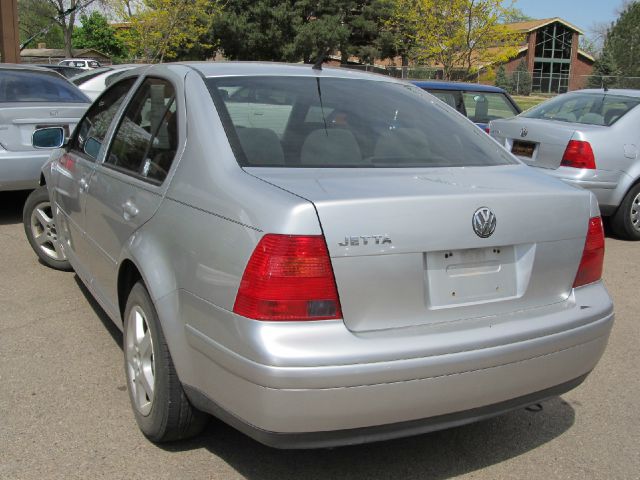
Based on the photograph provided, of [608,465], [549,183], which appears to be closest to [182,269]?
[549,183]

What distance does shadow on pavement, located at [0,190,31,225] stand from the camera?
24.4 feet

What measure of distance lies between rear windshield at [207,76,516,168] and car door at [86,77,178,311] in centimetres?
35

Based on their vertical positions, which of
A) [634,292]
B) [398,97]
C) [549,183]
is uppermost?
[398,97]

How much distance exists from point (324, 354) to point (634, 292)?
Result: 4.25m

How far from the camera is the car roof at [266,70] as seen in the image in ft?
10.8

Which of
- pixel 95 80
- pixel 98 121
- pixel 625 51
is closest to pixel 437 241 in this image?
pixel 98 121

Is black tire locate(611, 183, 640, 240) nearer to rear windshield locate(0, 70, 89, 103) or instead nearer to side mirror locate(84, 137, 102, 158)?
side mirror locate(84, 137, 102, 158)

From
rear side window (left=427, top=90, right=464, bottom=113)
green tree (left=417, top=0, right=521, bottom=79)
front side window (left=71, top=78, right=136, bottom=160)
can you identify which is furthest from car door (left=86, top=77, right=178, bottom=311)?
green tree (left=417, top=0, right=521, bottom=79)

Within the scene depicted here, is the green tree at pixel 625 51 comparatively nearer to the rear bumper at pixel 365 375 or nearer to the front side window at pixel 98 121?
the front side window at pixel 98 121

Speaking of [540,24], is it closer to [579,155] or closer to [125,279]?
[579,155]

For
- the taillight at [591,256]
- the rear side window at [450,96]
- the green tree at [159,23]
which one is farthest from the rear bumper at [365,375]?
the green tree at [159,23]

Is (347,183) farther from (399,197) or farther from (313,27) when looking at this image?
(313,27)

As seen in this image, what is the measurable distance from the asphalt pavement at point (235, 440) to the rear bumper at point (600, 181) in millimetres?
3163

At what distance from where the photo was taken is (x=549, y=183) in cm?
287
